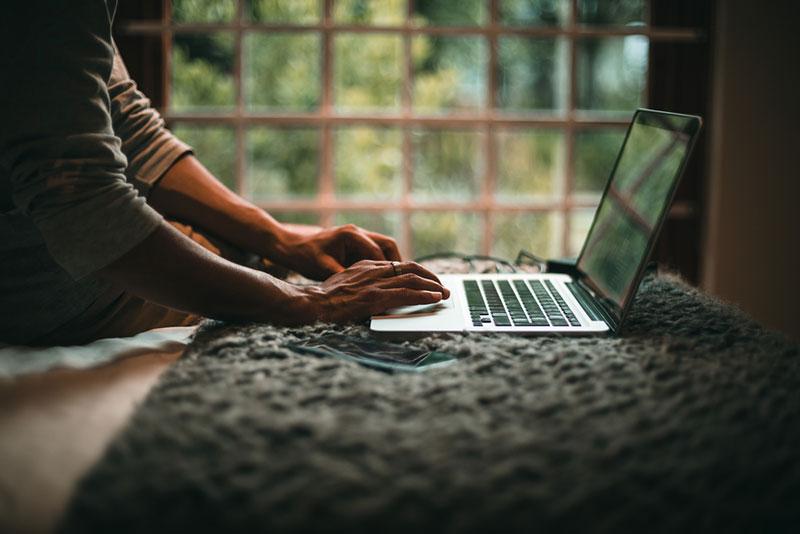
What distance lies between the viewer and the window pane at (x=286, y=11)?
7.74 ft

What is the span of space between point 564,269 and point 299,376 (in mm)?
730

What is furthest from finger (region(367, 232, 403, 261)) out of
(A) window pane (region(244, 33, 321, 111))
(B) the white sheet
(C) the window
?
(A) window pane (region(244, 33, 321, 111))

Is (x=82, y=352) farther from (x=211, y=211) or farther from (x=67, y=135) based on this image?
(x=211, y=211)

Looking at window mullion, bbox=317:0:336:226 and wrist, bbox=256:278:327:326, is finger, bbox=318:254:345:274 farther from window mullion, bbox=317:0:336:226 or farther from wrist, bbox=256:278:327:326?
window mullion, bbox=317:0:336:226

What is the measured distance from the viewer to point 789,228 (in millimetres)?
2430

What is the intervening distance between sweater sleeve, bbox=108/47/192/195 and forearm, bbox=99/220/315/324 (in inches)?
15.5

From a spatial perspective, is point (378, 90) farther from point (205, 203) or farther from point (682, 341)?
point (682, 341)

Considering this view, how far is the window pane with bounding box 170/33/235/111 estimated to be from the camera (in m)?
2.35

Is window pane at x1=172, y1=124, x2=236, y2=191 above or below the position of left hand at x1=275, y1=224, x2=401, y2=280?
above

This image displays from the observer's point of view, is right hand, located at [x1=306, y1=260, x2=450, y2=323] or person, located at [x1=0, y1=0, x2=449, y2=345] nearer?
person, located at [x1=0, y1=0, x2=449, y2=345]

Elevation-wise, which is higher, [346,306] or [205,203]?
[205,203]

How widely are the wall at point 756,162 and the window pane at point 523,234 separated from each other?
0.55 m

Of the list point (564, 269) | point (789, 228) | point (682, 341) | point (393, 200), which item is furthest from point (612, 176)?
point (789, 228)

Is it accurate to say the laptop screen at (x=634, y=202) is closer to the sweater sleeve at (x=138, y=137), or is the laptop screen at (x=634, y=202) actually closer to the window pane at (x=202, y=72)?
the sweater sleeve at (x=138, y=137)
